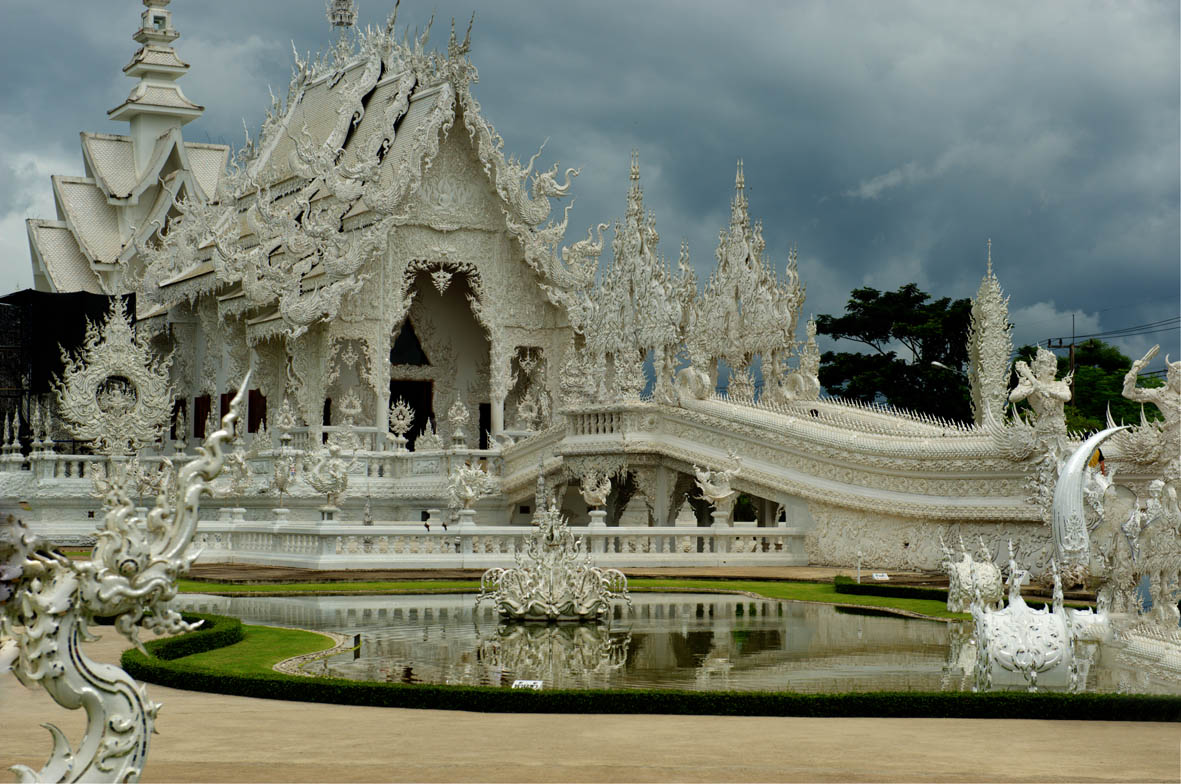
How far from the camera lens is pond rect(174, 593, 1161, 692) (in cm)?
1127

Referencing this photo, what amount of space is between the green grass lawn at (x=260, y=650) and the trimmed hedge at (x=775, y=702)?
4.71 ft

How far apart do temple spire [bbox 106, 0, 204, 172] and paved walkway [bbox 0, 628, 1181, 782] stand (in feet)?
106

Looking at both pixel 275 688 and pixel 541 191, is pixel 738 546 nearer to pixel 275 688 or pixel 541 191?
pixel 541 191

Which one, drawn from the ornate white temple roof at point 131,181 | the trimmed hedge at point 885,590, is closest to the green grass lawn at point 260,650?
the trimmed hedge at point 885,590

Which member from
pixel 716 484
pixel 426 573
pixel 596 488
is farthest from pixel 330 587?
pixel 596 488

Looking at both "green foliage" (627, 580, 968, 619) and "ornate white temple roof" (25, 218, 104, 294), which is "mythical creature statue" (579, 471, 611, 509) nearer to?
"green foliage" (627, 580, 968, 619)

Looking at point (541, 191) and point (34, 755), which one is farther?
point (541, 191)

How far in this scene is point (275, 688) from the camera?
1030 centimetres

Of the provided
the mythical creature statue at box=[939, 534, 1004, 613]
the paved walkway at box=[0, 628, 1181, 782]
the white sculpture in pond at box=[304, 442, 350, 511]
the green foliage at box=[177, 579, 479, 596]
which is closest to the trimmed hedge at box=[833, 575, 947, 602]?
the mythical creature statue at box=[939, 534, 1004, 613]

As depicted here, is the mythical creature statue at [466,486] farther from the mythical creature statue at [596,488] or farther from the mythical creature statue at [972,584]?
the mythical creature statue at [972,584]

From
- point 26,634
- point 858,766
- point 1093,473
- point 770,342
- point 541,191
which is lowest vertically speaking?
point 858,766

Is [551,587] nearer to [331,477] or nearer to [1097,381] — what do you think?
[331,477]

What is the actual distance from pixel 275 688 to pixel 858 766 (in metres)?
4.05

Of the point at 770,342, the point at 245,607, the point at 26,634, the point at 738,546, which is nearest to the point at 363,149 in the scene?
the point at 770,342
